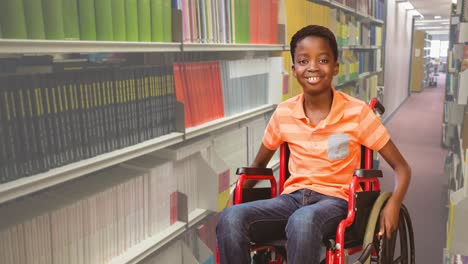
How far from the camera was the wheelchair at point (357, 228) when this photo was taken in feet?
4.60

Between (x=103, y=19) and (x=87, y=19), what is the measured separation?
8cm

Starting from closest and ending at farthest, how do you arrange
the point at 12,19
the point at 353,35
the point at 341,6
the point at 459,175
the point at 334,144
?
the point at 12,19 < the point at 334,144 < the point at 459,175 < the point at 341,6 < the point at 353,35

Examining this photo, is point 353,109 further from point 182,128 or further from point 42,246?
point 42,246

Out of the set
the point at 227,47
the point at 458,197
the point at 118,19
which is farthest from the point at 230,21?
the point at 458,197

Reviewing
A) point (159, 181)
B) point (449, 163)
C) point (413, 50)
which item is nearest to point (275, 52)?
point (159, 181)

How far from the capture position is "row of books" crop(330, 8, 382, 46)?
3974 mm

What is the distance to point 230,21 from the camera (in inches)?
90.7

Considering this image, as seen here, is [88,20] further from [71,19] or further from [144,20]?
[144,20]

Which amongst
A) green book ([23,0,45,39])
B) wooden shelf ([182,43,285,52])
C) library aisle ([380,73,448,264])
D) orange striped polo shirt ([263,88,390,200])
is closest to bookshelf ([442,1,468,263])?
library aisle ([380,73,448,264])

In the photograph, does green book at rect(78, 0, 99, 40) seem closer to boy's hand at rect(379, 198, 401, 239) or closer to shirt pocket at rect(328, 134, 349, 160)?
shirt pocket at rect(328, 134, 349, 160)

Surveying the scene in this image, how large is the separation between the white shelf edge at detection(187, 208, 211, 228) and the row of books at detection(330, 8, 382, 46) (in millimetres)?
2350

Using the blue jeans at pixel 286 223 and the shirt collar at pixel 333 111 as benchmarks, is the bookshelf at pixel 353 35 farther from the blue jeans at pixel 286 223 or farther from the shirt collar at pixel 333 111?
the blue jeans at pixel 286 223

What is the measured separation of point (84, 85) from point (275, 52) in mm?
1738

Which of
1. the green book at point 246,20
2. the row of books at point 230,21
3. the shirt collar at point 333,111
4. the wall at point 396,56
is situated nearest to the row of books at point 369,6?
the wall at point 396,56
